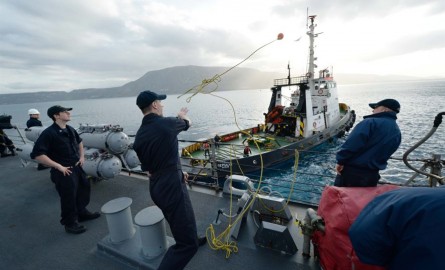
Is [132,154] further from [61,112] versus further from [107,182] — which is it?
[61,112]

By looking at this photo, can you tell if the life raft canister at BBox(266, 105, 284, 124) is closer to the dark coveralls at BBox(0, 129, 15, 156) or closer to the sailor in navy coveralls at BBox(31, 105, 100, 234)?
the dark coveralls at BBox(0, 129, 15, 156)

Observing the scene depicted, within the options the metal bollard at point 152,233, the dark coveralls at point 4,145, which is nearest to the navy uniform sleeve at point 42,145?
the metal bollard at point 152,233

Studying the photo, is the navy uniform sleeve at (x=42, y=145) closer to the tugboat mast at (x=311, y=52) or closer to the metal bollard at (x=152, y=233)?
the metal bollard at (x=152, y=233)

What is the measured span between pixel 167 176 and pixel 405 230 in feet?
6.51

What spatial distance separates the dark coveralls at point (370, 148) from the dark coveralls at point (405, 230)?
1.71 metres

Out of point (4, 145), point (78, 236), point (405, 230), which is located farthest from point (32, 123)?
point (405, 230)

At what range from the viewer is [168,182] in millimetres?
2396

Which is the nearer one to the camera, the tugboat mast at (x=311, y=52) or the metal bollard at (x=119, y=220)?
the metal bollard at (x=119, y=220)

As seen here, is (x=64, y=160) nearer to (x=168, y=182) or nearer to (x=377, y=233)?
(x=168, y=182)

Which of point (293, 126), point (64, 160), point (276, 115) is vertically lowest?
point (293, 126)

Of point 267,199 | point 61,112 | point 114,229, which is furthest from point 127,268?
point 61,112

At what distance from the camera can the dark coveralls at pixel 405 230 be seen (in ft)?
3.33

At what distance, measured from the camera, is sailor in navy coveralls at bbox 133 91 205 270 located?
2.38 meters

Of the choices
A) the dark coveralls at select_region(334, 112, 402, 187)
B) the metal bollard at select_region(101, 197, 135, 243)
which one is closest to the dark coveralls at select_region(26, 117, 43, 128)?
the metal bollard at select_region(101, 197, 135, 243)
